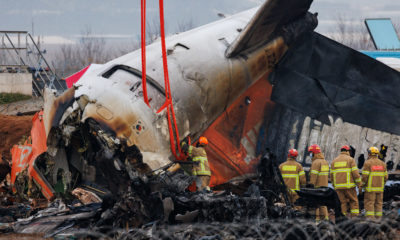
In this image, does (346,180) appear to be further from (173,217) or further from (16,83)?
(16,83)

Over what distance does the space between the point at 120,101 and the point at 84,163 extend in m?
1.90

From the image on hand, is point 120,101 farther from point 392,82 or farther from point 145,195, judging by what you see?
point 392,82

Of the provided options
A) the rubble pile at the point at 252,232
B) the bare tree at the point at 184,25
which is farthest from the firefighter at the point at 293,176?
the bare tree at the point at 184,25

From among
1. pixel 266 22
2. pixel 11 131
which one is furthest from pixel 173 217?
pixel 11 131

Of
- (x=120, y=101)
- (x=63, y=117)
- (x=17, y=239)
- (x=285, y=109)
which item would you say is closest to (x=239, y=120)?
(x=285, y=109)

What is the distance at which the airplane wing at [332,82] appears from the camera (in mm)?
13938

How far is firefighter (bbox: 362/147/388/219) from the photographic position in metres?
11.9

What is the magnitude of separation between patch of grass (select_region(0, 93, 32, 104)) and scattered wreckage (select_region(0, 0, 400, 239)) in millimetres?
13548

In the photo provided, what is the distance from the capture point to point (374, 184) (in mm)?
11945

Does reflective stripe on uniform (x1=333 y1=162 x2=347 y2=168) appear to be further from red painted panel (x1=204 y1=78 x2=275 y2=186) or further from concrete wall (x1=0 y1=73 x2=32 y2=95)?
concrete wall (x1=0 y1=73 x2=32 y2=95)

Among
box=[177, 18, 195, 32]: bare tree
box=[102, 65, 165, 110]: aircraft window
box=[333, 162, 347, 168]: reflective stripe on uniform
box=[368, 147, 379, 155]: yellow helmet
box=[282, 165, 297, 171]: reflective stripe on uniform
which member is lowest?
box=[282, 165, 297, 171]: reflective stripe on uniform

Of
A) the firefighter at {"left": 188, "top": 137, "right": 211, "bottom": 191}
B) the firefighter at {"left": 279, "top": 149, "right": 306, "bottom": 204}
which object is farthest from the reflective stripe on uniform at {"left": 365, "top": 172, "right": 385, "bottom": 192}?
the firefighter at {"left": 188, "top": 137, "right": 211, "bottom": 191}

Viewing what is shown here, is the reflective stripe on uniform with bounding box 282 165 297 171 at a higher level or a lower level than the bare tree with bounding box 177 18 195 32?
lower

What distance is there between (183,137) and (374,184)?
4.72 metres
